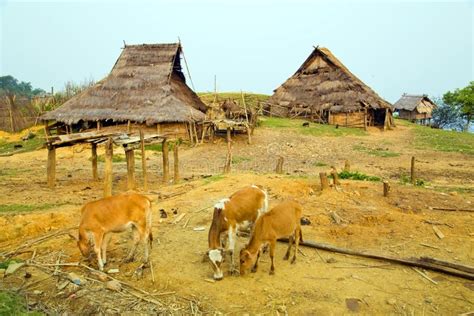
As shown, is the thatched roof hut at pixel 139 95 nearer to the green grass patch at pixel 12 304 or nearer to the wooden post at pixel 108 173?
the wooden post at pixel 108 173

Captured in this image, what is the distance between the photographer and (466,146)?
2580 cm

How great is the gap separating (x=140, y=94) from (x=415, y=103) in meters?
34.5

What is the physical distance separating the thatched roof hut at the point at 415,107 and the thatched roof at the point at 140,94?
29319 millimetres

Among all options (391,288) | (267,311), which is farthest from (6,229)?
(391,288)

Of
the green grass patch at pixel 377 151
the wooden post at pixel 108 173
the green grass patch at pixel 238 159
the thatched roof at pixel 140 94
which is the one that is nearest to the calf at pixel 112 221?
the wooden post at pixel 108 173

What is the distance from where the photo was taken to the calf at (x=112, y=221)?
22.5ft

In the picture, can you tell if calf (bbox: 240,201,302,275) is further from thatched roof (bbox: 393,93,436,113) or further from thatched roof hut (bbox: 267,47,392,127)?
thatched roof (bbox: 393,93,436,113)

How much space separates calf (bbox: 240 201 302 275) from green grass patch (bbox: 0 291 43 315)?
330 cm

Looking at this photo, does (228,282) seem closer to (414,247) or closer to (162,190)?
(414,247)

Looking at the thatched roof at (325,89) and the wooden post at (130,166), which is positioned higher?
the thatched roof at (325,89)

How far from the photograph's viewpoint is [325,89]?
121 feet

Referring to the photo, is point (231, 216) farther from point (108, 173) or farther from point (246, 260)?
point (108, 173)

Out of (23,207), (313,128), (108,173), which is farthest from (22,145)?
(313,128)

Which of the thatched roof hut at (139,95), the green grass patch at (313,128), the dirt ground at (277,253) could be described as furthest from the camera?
the green grass patch at (313,128)
